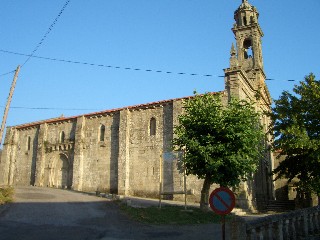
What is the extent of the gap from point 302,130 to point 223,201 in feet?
44.9

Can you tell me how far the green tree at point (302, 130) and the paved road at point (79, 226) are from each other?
7.17 meters

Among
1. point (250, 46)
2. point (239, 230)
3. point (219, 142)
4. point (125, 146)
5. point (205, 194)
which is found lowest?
point (205, 194)

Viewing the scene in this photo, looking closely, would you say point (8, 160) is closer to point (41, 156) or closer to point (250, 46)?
point (41, 156)

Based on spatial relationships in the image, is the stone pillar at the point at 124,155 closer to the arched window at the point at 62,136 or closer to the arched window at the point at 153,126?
the arched window at the point at 153,126

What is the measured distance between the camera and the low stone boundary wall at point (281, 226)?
8.69 meters

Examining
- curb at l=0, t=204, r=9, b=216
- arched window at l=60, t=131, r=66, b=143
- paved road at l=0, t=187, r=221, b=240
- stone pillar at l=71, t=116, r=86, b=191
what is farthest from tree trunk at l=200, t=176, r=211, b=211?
arched window at l=60, t=131, r=66, b=143

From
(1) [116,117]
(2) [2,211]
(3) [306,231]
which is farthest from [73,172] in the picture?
(3) [306,231]

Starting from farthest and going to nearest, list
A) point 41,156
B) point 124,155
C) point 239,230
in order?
1. point 41,156
2. point 124,155
3. point 239,230

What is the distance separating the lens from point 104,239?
39.1 feet

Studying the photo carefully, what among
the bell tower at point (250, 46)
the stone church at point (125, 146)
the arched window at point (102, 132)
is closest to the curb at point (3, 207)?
the stone church at point (125, 146)

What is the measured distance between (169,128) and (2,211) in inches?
705

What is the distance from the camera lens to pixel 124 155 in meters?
33.2

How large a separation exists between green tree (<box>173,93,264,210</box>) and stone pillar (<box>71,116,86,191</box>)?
17.4 metres

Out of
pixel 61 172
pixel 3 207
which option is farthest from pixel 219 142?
pixel 61 172
